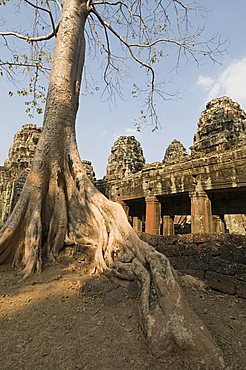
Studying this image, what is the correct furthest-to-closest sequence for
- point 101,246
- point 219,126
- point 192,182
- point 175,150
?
point 175,150 → point 219,126 → point 192,182 → point 101,246

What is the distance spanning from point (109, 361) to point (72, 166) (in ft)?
10.0

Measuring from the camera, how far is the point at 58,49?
456 centimetres

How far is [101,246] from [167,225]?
6.84 metres

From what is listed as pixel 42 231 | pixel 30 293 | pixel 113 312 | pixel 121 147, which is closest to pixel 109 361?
pixel 113 312

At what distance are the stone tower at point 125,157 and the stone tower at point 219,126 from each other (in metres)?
5.52

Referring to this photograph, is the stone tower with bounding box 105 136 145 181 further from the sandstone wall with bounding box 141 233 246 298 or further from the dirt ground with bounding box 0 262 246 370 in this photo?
the dirt ground with bounding box 0 262 246 370

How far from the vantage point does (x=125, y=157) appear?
16.5 meters

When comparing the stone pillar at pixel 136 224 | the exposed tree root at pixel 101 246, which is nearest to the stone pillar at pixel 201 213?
the exposed tree root at pixel 101 246

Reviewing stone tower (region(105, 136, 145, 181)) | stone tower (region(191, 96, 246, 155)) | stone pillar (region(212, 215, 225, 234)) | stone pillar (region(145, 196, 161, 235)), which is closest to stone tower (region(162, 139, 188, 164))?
stone tower (region(105, 136, 145, 181))

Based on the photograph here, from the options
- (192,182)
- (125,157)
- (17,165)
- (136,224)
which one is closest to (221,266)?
(192,182)

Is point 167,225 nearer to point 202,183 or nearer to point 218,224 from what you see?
point 218,224

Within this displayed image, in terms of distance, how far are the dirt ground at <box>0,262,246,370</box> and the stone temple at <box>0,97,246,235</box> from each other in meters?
3.55

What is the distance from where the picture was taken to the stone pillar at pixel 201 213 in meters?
5.99

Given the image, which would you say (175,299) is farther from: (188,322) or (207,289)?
(207,289)
